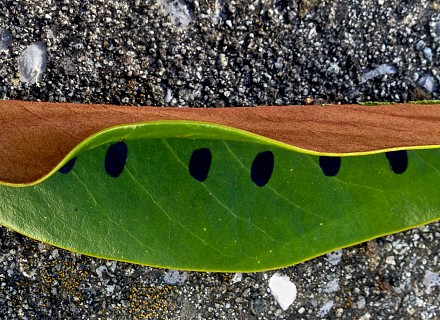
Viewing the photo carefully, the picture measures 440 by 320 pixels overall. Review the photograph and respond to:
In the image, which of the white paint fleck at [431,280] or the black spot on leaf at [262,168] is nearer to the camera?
→ the black spot on leaf at [262,168]

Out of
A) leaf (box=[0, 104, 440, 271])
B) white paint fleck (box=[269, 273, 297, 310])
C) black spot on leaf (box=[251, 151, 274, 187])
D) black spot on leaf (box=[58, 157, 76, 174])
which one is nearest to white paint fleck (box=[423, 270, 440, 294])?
leaf (box=[0, 104, 440, 271])

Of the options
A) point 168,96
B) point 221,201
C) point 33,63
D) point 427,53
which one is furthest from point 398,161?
point 33,63

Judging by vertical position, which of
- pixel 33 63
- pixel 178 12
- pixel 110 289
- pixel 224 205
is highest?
pixel 178 12

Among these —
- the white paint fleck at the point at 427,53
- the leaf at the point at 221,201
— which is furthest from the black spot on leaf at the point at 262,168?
the white paint fleck at the point at 427,53

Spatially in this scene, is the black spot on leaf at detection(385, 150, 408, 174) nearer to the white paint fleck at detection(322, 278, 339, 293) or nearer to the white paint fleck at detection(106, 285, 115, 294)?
the white paint fleck at detection(322, 278, 339, 293)

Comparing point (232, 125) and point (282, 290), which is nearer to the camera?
point (232, 125)

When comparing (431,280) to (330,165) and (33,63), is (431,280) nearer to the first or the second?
(330,165)

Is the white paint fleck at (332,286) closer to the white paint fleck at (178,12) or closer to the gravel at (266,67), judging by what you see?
the gravel at (266,67)
